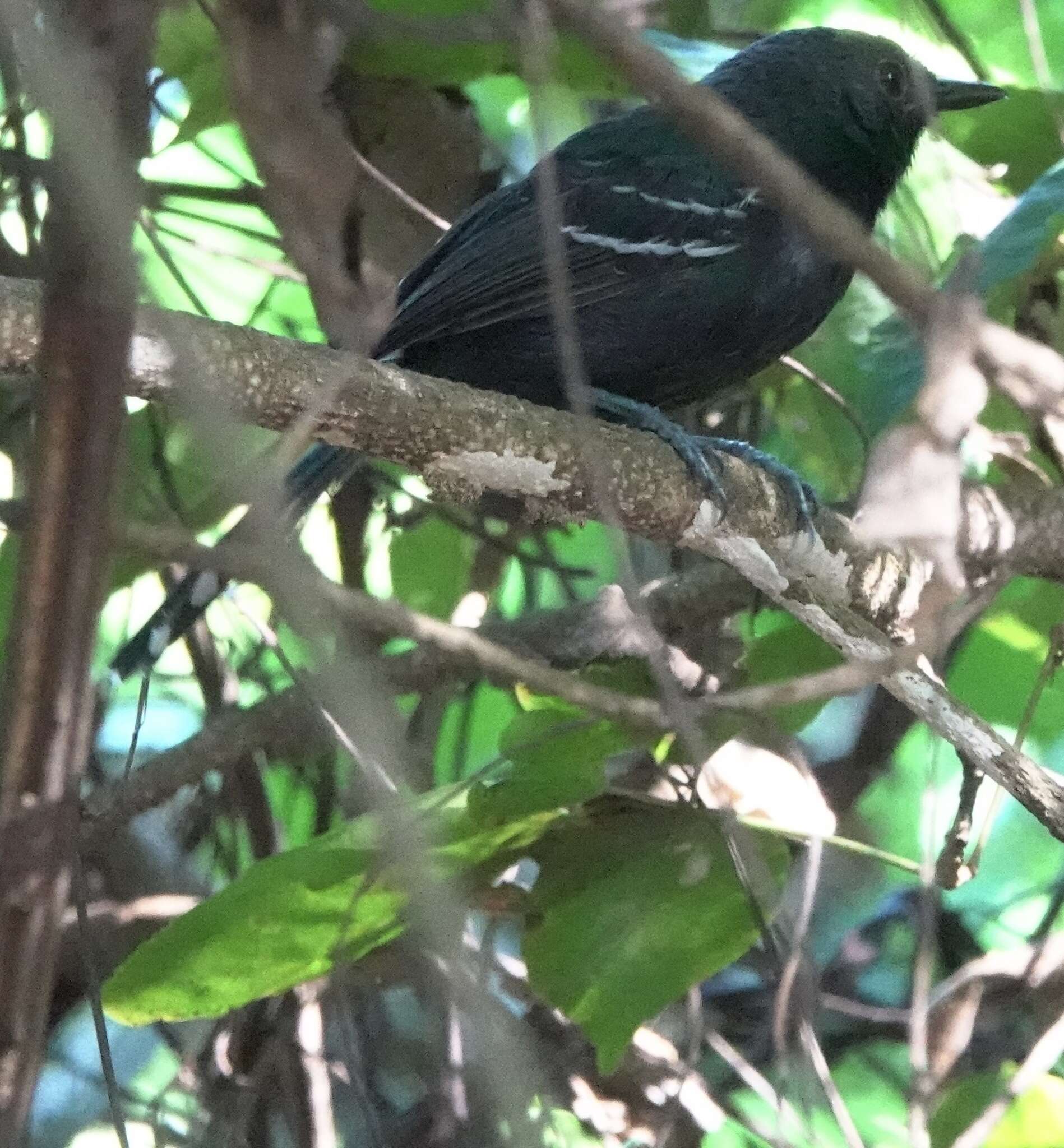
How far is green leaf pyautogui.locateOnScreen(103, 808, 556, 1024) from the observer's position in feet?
4.95

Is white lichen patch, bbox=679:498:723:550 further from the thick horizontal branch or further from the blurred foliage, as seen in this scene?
the blurred foliage

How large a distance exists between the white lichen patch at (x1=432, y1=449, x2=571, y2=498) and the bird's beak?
1.11 meters

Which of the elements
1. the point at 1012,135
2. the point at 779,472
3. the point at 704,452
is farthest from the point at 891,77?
the point at 704,452

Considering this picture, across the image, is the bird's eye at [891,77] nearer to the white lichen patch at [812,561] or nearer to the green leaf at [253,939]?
the white lichen patch at [812,561]

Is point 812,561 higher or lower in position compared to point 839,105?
lower

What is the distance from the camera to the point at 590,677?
1935 millimetres

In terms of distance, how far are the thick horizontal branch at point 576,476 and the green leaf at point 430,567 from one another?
0.66 m

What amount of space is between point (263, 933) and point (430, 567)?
1055mm

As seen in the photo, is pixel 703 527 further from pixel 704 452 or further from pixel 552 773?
pixel 552 773

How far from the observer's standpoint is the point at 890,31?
3.01 m

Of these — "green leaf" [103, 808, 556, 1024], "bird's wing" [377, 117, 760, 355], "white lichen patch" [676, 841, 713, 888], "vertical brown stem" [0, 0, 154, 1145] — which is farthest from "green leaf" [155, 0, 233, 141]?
"vertical brown stem" [0, 0, 154, 1145]

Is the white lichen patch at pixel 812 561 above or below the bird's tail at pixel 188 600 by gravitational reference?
below

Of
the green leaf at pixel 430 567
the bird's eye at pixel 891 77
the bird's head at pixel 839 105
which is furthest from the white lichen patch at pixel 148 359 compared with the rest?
the bird's eye at pixel 891 77

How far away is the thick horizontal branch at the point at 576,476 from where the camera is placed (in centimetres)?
141
